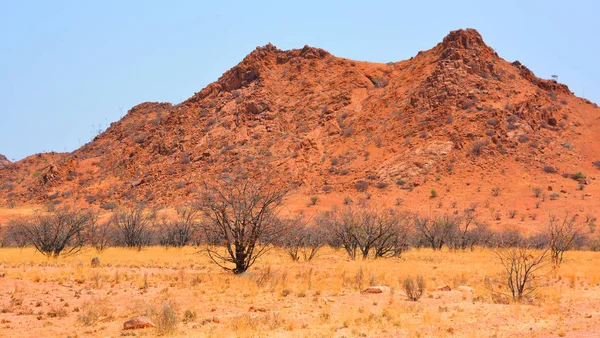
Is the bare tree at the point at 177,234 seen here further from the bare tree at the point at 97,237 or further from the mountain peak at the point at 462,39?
the mountain peak at the point at 462,39

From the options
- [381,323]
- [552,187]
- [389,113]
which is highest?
[389,113]

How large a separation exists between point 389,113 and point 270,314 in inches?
1951

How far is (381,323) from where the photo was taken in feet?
37.2

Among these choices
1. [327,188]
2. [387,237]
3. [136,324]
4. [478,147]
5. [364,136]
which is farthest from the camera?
[364,136]

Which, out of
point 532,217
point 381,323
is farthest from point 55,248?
point 532,217

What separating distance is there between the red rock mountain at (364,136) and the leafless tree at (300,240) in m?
16.7

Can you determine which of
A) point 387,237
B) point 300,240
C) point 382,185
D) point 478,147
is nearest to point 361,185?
point 382,185

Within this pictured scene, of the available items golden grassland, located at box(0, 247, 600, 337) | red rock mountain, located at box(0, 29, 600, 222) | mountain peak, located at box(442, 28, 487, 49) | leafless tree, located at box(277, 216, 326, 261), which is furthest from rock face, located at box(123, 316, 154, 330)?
mountain peak, located at box(442, 28, 487, 49)

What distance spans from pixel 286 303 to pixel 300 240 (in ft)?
39.7

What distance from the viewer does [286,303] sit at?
13953 mm

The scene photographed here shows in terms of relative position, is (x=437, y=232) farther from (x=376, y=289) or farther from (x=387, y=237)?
(x=376, y=289)

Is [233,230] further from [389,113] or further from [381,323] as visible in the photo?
[389,113]

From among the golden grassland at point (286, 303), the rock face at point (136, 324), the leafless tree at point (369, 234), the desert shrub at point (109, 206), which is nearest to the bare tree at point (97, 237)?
the golden grassland at point (286, 303)

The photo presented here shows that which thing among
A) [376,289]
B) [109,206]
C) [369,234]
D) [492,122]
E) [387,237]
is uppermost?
[492,122]
